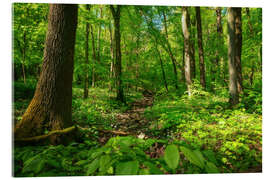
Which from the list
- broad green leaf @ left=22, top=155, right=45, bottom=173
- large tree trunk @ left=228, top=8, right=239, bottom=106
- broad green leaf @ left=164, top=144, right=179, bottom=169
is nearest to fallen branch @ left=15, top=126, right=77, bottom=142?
broad green leaf @ left=22, top=155, right=45, bottom=173

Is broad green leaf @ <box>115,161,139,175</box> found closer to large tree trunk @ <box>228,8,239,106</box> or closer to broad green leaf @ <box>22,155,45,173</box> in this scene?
broad green leaf @ <box>22,155,45,173</box>

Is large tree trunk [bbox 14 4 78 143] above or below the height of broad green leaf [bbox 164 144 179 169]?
above

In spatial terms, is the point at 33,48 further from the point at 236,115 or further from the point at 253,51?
the point at 253,51

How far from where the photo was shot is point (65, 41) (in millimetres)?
2002

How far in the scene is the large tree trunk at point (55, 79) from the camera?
1.85 meters

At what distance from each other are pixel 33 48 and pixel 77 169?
3249mm

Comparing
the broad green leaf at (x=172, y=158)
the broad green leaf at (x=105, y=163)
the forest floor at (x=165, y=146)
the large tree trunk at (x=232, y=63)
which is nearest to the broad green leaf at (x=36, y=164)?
the forest floor at (x=165, y=146)

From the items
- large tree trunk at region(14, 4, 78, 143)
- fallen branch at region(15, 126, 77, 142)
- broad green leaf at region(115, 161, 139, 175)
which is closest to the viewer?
broad green leaf at region(115, 161, 139, 175)

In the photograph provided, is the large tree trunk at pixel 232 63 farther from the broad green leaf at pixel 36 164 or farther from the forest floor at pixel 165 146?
the broad green leaf at pixel 36 164

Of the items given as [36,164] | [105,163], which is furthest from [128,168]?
[36,164]

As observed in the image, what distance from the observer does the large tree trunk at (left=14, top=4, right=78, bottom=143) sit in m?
1.85
